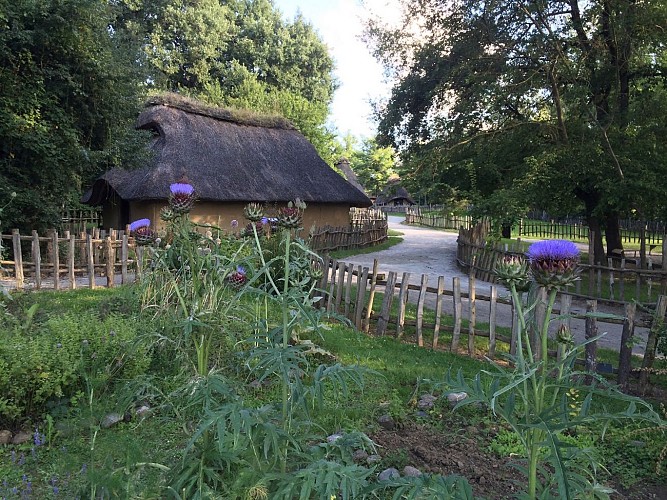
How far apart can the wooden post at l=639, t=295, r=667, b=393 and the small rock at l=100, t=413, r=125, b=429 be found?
492cm

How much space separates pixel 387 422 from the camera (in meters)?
4.05

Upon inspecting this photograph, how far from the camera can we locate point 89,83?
12.7m

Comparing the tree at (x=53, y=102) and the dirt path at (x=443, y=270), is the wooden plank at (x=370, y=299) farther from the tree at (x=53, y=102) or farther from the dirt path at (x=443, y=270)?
the tree at (x=53, y=102)

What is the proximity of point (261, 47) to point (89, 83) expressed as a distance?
21465 millimetres

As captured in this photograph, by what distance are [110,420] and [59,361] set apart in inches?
25.1

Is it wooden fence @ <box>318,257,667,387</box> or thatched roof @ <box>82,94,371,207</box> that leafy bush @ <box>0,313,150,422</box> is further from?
thatched roof @ <box>82,94,371,207</box>

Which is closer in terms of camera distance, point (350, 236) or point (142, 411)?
point (142, 411)

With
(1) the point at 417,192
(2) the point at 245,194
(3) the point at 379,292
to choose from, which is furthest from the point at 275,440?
(2) the point at 245,194

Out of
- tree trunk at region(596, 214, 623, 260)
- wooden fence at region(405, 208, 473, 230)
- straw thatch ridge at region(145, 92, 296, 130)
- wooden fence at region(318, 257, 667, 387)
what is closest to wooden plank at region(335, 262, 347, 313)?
wooden fence at region(318, 257, 667, 387)

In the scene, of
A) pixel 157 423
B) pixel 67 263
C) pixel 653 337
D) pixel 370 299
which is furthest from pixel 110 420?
pixel 67 263

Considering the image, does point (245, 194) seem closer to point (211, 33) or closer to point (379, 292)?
point (379, 292)

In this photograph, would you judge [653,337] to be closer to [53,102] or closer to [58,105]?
[53,102]

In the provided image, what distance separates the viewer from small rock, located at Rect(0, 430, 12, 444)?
3744mm

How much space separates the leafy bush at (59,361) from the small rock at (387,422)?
6.77 feet
